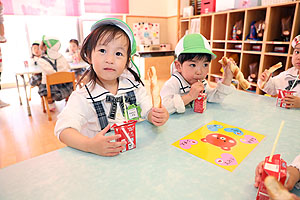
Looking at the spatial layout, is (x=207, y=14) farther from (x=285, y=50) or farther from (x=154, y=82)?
(x=154, y=82)

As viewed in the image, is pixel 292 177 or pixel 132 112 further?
pixel 132 112

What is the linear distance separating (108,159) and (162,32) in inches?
202

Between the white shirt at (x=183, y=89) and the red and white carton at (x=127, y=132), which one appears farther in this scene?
the white shirt at (x=183, y=89)

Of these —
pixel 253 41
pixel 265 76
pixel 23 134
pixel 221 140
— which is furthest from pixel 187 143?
pixel 253 41

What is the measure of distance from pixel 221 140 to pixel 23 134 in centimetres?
236

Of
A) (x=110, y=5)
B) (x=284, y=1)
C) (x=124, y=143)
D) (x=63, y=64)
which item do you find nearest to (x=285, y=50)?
(x=284, y=1)

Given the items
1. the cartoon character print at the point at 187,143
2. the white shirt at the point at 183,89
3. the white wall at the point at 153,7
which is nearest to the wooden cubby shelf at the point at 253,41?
the white wall at the point at 153,7

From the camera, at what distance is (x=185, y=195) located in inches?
21.0

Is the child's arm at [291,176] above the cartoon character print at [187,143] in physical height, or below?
above

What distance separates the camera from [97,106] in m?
0.95

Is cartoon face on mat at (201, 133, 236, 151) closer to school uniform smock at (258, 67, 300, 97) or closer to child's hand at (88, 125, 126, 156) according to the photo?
child's hand at (88, 125, 126, 156)

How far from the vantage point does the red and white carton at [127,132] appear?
715 mm

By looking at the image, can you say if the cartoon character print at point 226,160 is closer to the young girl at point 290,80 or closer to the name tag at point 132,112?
the name tag at point 132,112

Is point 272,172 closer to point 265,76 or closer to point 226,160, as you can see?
point 226,160
